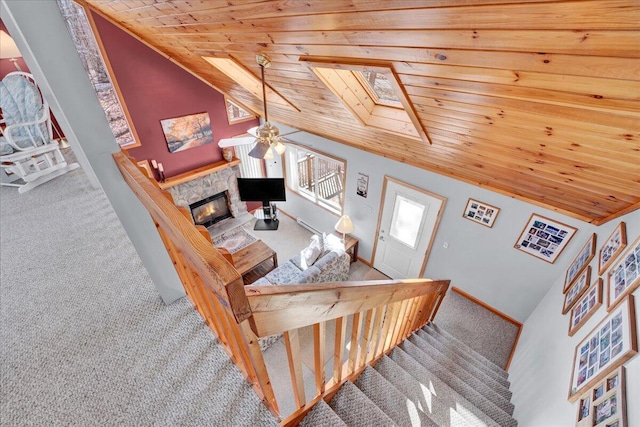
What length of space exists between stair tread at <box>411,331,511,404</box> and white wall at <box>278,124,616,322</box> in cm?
134

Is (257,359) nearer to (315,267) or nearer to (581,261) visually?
(315,267)

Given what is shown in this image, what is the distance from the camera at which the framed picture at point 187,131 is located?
4.43m

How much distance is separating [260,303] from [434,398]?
6.43 feet

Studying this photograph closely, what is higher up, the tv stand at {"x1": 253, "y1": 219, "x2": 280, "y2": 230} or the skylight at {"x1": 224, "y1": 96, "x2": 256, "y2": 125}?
the skylight at {"x1": 224, "y1": 96, "x2": 256, "y2": 125}

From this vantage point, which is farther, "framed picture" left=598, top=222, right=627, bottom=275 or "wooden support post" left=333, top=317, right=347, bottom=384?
"framed picture" left=598, top=222, right=627, bottom=275

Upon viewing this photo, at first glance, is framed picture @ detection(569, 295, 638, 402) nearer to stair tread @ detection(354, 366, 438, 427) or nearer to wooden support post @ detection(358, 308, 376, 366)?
stair tread @ detection(354, 366, 438, 427)

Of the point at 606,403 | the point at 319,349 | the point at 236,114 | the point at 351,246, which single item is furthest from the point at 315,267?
the point at 236,114

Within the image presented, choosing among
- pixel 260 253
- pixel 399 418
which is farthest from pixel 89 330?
pixel 260 253

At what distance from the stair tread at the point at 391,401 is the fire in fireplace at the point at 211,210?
16.0 feet

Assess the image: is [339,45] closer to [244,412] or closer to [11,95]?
[244,412]

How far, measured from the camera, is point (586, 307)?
2027mm

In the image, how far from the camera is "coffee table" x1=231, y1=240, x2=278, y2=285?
4.48m

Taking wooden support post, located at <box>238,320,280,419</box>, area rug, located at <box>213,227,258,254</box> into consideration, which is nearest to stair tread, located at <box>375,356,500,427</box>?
wooden support post, located at <box>238,320,280,419</box>

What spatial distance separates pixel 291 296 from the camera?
728 millimetres
